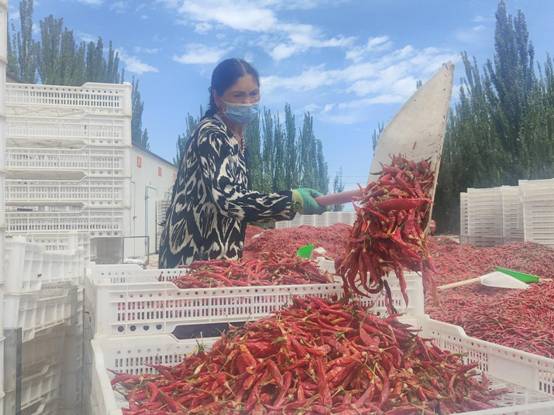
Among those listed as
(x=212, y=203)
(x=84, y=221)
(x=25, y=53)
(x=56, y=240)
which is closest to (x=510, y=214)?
(x=84, y=221)

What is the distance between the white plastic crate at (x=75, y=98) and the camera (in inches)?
254

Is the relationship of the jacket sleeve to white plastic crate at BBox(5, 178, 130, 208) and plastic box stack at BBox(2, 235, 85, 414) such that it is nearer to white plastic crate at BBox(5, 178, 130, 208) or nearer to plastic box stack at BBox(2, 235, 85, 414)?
plastic box stack at BBox(2, 235, 85, 414)

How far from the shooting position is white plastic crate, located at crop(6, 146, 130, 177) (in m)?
6.50

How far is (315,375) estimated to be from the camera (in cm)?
214

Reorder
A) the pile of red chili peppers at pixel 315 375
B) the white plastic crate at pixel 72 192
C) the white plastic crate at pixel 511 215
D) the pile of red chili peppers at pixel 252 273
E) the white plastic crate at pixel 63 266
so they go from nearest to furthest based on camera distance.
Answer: the pile of red chili peppers at pixel 315 375, the pile of red chili peppers at pixel 252 273, the white plastic crate at pixel 63 266, the white plastic crate at pixel 72 192, the white plastic crate at pixel 511 215

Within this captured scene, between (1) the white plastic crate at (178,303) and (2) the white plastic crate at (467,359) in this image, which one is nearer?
(2) the white plastic crate at (467,359)

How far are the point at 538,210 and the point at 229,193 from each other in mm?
8958

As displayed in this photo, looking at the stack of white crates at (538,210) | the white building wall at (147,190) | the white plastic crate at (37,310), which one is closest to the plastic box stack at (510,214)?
the stack of white crates at (538,210)

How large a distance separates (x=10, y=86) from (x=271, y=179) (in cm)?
2015

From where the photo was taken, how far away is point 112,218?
6.73m

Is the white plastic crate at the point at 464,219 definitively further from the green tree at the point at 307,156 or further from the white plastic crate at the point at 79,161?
the green tree at the point at 307,156

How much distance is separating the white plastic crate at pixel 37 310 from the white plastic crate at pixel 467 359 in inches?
40.6

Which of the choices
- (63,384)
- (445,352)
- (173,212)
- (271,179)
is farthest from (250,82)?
(271,179)

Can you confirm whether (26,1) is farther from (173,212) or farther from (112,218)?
(173,212)
